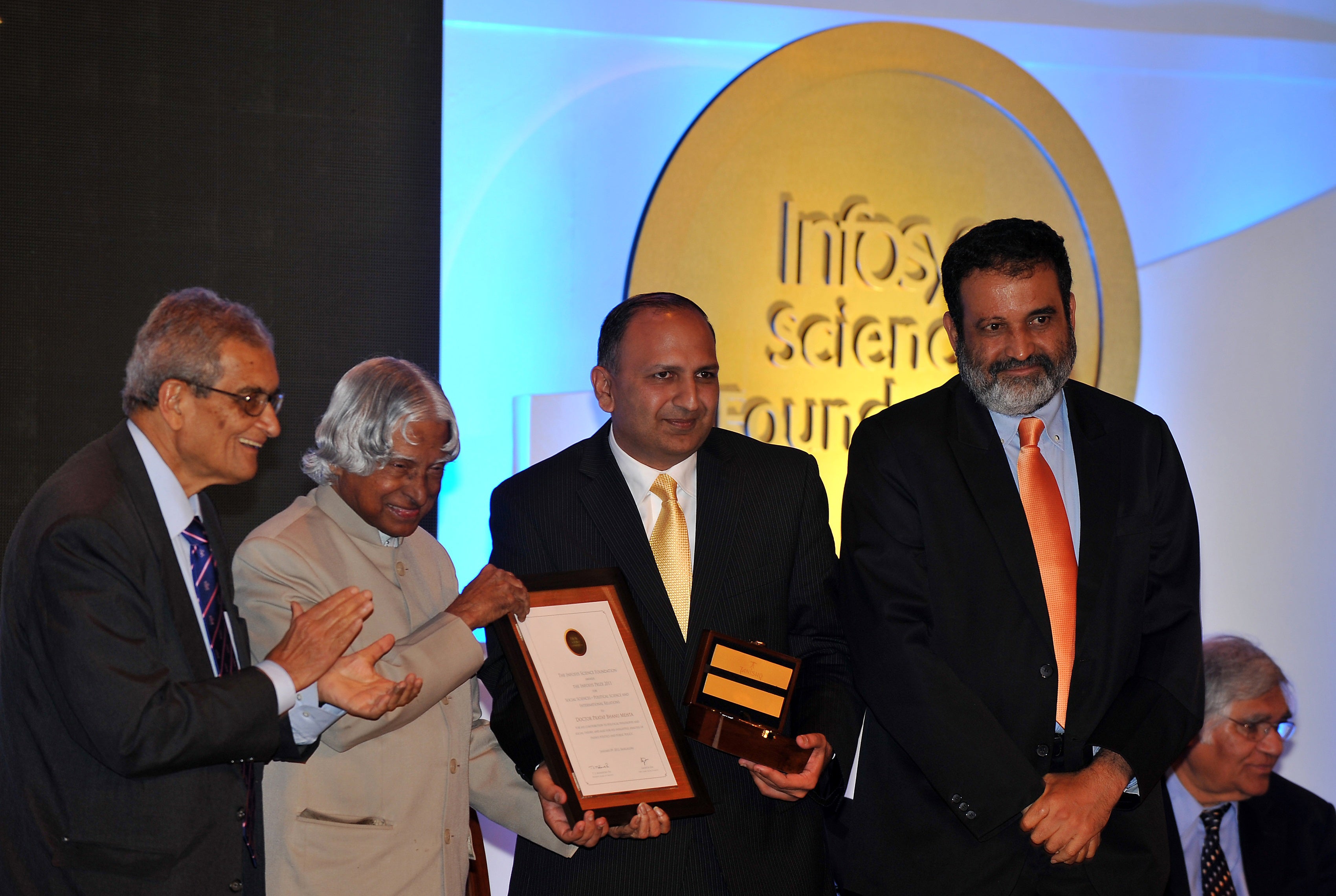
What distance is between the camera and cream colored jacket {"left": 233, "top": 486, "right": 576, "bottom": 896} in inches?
89.7

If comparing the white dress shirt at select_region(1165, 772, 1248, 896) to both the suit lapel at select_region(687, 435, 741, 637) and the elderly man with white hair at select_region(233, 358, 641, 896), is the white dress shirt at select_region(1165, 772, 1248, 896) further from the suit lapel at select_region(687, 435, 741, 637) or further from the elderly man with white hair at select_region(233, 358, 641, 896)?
the elderly man with white hair at select_region(233, 358, 641, 896)

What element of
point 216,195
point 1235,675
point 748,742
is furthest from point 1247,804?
point 216,195

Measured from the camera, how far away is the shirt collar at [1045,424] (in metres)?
2.48

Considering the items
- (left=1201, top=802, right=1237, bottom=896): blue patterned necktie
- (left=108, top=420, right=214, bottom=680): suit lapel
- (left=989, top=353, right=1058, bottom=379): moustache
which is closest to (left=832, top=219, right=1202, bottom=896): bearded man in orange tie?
(left=989, top=353, right=1058, bottom=379): moustache

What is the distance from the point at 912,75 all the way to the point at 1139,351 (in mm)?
1441

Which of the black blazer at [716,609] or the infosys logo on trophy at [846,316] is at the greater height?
the infosys logo on trophy at [846,316]

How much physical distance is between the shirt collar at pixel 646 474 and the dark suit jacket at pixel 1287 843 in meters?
1.99

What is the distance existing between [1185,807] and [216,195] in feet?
12.3

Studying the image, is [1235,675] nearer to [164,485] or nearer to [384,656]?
[384,656]

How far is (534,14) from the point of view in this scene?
4.18 metres

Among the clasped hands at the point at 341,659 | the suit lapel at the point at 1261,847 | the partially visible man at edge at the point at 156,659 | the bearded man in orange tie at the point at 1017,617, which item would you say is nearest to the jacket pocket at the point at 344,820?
the partially visible man at edge at the point at 156,659

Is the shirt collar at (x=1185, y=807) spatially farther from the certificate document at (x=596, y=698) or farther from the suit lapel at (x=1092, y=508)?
the certificate document at (x=596, y=698)

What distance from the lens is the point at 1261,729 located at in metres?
3.48

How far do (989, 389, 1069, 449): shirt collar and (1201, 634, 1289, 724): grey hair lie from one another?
145 cm
